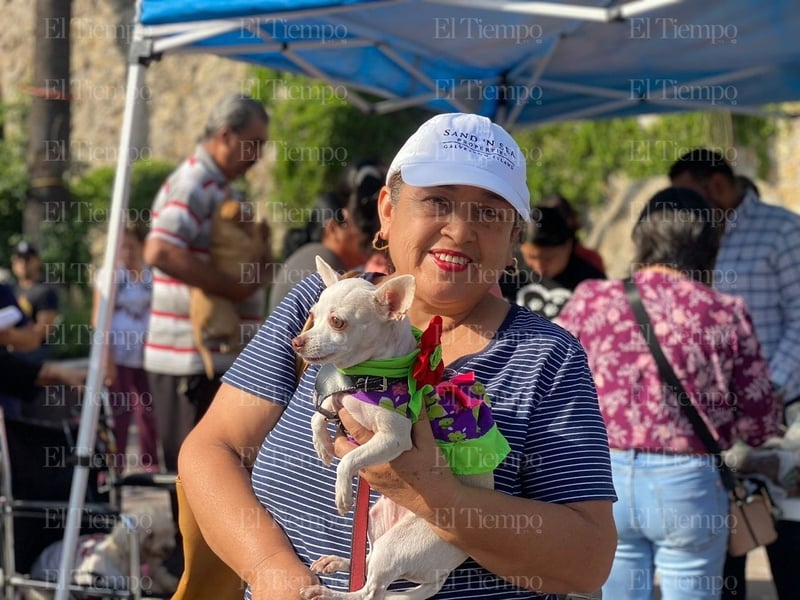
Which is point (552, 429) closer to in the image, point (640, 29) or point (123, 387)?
point (640, 29)

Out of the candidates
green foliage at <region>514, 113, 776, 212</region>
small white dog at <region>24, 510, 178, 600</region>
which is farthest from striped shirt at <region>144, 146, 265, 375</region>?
green foliage at <region>514, 113, 776, 212</region>

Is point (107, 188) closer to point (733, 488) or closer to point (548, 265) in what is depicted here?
point (548, 265)

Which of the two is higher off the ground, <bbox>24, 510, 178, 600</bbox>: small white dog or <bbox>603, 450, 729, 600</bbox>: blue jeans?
<bbox>603, 450, 729, 600</bbox>: blue jeans

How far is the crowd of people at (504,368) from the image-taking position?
2.12 metres

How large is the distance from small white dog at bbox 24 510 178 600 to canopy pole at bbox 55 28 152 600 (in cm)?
18

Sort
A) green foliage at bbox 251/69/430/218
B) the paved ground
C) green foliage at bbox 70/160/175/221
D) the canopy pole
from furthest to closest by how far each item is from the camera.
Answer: green foliage at bbox 70/160/175/221 < green foliage at bbox 251/69/430/218 < the paved ground < the canopy pole

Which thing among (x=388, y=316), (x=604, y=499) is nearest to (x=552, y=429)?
(x=604, y=499)

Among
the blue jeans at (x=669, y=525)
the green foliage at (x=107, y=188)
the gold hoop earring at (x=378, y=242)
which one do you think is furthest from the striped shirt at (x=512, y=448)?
the green foliage at (x=107, y=188)

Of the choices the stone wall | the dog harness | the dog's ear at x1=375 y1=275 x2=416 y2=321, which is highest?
the stone wall

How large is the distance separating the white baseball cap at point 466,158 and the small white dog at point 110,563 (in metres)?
2.83

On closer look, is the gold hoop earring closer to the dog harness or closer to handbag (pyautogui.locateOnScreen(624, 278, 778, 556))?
the dog harness

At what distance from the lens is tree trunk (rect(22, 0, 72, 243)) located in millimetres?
12828

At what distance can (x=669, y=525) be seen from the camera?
3.79 metres

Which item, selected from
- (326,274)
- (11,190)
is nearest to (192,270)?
(326,274)
